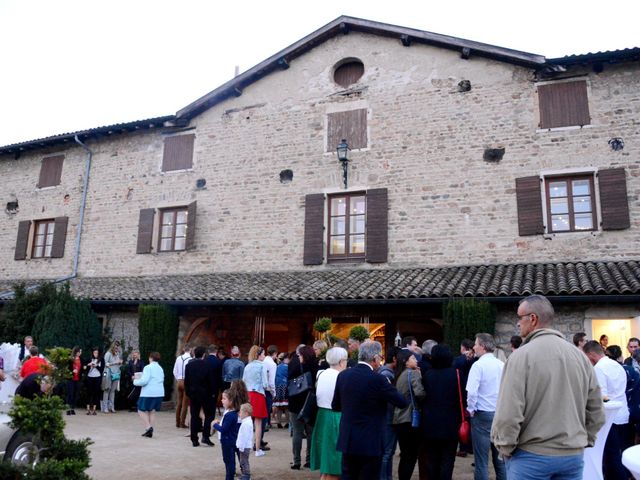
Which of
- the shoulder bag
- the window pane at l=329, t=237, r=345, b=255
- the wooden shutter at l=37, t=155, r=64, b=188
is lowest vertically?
the shoulder bag

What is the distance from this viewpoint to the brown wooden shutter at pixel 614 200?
36.6ft

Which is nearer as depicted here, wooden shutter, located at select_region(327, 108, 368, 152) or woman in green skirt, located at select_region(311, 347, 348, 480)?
woman in green skirt, located at select_region(311, 347, 348, 480)

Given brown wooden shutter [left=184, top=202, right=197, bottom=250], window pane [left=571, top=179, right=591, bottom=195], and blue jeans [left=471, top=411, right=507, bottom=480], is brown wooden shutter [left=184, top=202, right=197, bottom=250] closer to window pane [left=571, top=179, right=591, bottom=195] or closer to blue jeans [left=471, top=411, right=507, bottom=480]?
window pane [left=571, top=179, right=591, bottom=195]

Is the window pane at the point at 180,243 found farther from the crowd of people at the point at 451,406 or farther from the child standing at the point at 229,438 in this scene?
the child standing at the point at 229,438

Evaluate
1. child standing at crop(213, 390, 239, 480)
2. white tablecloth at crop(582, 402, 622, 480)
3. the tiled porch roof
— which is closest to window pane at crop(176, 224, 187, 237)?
the tiled porch roof

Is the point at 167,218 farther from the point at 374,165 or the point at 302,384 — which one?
the point at 302,384

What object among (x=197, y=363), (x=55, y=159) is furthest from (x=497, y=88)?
(x=55, y=159)

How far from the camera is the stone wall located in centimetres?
1188

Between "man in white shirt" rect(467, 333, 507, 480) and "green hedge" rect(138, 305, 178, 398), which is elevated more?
"green hedge" rect(138, 305, 178, 398)

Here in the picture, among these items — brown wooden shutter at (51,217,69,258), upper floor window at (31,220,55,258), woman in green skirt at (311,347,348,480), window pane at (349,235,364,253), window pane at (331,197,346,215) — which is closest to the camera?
woman in green skirt at (311,347,348,480)

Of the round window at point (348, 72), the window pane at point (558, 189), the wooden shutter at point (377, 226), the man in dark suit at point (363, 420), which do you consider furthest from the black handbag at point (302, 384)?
the round window at point (348, 72)

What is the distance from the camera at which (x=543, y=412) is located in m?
2.98

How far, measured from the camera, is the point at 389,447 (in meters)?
5.82

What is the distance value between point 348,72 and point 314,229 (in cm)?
428
